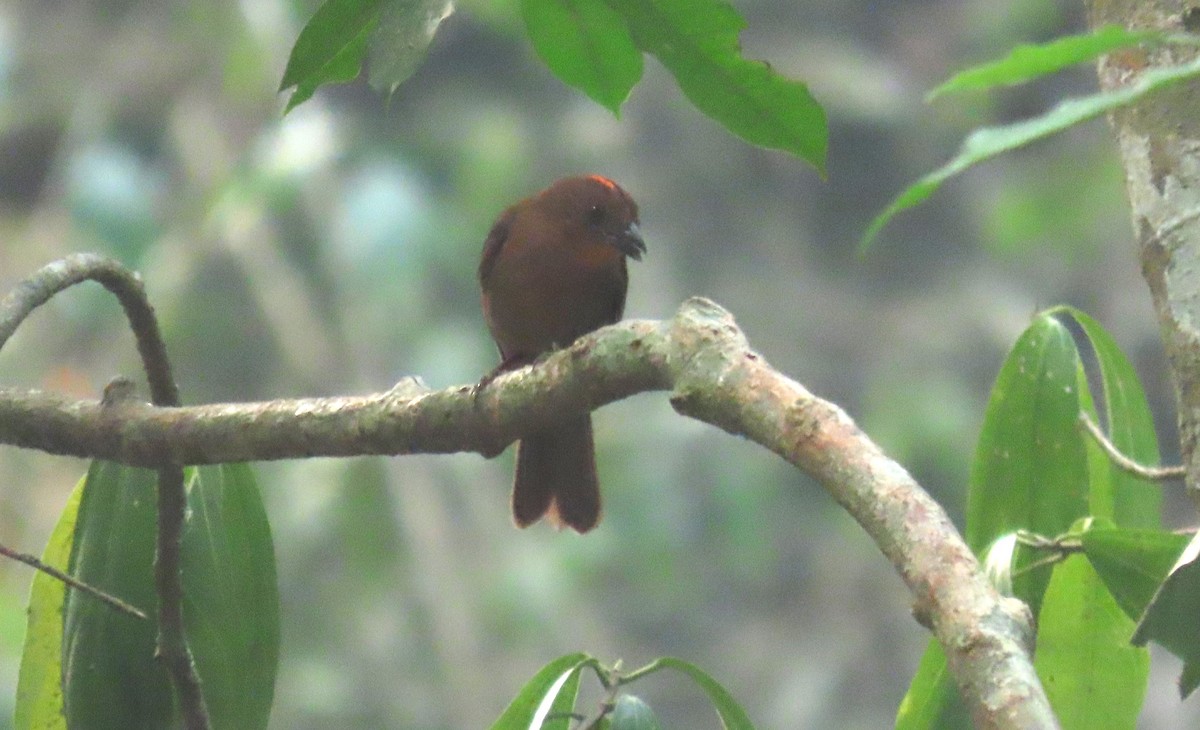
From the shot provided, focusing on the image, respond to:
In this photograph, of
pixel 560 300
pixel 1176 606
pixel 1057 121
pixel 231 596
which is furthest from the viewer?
pixel 560 300

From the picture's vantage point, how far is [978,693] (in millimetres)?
905

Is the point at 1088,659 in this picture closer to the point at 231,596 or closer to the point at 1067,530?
the point at 1067,530

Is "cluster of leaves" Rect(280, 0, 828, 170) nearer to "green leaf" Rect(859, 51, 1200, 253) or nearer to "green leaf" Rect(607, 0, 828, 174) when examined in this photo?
"green leaf" Rect(607, 0, 828, 174)

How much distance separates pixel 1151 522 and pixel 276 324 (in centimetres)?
525

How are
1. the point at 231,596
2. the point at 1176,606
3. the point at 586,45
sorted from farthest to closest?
the point at 231,596, the point at 586,45, the point at 1176,606

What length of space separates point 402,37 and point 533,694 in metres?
0.75

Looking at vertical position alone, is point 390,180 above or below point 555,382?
above

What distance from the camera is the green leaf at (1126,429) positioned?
1956 mm

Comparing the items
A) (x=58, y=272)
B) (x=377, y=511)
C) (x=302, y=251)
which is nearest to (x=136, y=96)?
(x=302, y=251)

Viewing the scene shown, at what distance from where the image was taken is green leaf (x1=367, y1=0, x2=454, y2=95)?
4.60ft

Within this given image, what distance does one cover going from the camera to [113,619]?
5.72 ft

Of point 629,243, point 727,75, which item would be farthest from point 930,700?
point 629,243

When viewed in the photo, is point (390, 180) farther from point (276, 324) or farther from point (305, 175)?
point (276, 324)

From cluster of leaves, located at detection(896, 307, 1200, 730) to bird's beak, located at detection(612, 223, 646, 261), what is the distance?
1047 millimetres
